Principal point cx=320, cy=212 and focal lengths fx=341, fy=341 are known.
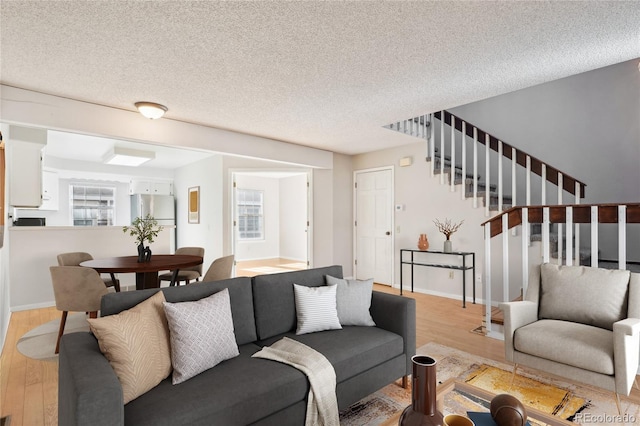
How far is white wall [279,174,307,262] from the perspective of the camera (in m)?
9.43

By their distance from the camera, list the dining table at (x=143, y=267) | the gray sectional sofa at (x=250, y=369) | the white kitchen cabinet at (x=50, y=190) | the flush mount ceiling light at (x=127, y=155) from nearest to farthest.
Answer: the gray sectional sofa at (x=250, y=369), the dining table at (x=143, y=267), the flush mount ceiling light at (x=127, y=155), the white kitchen cabinet at (x=50, y=190)

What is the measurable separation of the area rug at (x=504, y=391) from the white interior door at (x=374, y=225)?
3.26m

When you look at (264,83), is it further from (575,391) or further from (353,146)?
(575,391)

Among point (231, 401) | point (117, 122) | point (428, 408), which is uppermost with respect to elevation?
point (117, 122)

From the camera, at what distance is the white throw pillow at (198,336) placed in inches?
66.6

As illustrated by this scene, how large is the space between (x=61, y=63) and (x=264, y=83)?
5.27 ft

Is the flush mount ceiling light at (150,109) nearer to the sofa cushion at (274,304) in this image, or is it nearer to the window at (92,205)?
the sofa cushion at (274,304)

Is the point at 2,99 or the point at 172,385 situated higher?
the point at 2,99

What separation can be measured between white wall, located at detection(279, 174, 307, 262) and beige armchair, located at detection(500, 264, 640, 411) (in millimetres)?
6891

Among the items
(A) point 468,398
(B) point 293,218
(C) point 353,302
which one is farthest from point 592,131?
(B) point 293,218

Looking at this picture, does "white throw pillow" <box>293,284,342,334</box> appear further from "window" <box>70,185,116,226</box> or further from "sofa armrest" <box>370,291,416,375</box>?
"window" <box>70,185,116,226</box>

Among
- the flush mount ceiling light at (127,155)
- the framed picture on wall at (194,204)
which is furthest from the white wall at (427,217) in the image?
the flush mount ceiling light at (127,155)

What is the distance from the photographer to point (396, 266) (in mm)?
5922

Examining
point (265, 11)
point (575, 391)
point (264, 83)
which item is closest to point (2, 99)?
point (264, 83)
